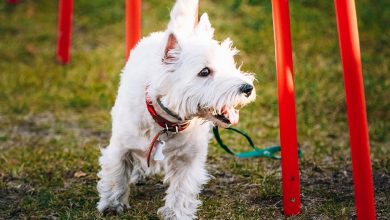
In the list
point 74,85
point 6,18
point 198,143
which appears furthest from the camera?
point 6,18

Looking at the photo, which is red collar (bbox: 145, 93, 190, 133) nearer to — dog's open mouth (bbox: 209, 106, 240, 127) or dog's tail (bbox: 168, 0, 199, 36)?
dog's open mouth (bbox: 209, 106, 240, 127)

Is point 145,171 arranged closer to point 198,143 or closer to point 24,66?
point 198,143

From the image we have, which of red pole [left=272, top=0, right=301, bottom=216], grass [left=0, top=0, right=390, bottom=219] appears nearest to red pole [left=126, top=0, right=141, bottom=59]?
grass [left=0, top=0, right=390, bottom=219]

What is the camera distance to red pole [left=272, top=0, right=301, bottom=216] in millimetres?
3512

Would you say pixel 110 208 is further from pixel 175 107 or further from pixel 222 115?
pixel 222 115

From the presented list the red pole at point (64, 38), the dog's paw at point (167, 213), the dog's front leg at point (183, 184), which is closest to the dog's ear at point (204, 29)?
the dog's front leg at point (183, 184)

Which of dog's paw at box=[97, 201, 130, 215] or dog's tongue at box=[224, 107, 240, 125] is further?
dog's paw at box=[97, 201, 130, 215]

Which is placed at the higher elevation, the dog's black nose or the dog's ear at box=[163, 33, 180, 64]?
the dog's ear at box=[163, 33, 180, 64]

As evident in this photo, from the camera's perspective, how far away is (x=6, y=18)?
339 inches

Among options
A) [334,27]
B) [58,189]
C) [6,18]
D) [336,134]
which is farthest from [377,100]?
[6,18]

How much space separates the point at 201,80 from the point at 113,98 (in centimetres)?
299

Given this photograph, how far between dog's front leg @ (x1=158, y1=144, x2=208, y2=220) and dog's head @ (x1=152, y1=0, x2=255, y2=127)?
0.43m

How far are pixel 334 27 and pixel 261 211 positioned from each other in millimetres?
4472

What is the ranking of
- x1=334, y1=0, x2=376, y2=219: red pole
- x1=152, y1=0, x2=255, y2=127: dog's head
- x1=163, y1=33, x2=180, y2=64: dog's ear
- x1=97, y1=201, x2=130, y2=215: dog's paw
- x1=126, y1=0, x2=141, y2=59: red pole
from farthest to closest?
x1=126, y1=0, x2=141, y2=59: red pole → x1=97, y1=201, x2=130, y2=215: dog's paw → x1=163, y1=33, x2=180, y2=64: dog's ear → x1=152, y1=0, x2=255, y2=127: dog's head → x1=334, y1=0, x2=376, y2=219: red pole
